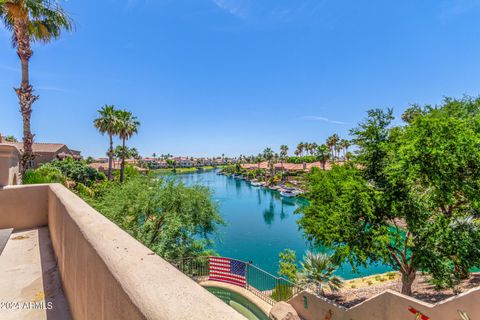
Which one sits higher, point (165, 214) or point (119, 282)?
point (119, 282)

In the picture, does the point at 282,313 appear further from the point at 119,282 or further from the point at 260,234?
the point at 260,234

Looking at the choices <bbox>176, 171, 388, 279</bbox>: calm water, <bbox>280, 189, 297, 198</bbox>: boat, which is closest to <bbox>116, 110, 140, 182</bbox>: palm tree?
<bbox>176, 171, 388, 279</bbox>: calm water

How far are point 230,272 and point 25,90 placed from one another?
11.7m

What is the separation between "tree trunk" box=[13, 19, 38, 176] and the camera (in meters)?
9.64

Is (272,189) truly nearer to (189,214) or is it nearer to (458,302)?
(189,214)

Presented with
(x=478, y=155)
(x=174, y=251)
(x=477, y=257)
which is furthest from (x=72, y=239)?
(x=477, y=257)

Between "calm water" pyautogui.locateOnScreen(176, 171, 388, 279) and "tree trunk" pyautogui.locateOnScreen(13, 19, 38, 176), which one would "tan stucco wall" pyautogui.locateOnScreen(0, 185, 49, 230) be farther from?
"calm water" pyautogui.locateOnScreen(176, 171, 388, 279)

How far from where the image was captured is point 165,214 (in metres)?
12.3

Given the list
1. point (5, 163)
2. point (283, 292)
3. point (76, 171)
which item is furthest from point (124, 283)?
point (76, 171)

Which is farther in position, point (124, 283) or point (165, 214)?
point (165, 214)

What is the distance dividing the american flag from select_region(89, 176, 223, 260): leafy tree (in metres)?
1.64

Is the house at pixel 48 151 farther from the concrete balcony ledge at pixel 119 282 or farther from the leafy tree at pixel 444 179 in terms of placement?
the leafy tree at pixel 444 179

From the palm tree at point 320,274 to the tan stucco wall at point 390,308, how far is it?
680 mm

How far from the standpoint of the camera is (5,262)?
354 centimetres
